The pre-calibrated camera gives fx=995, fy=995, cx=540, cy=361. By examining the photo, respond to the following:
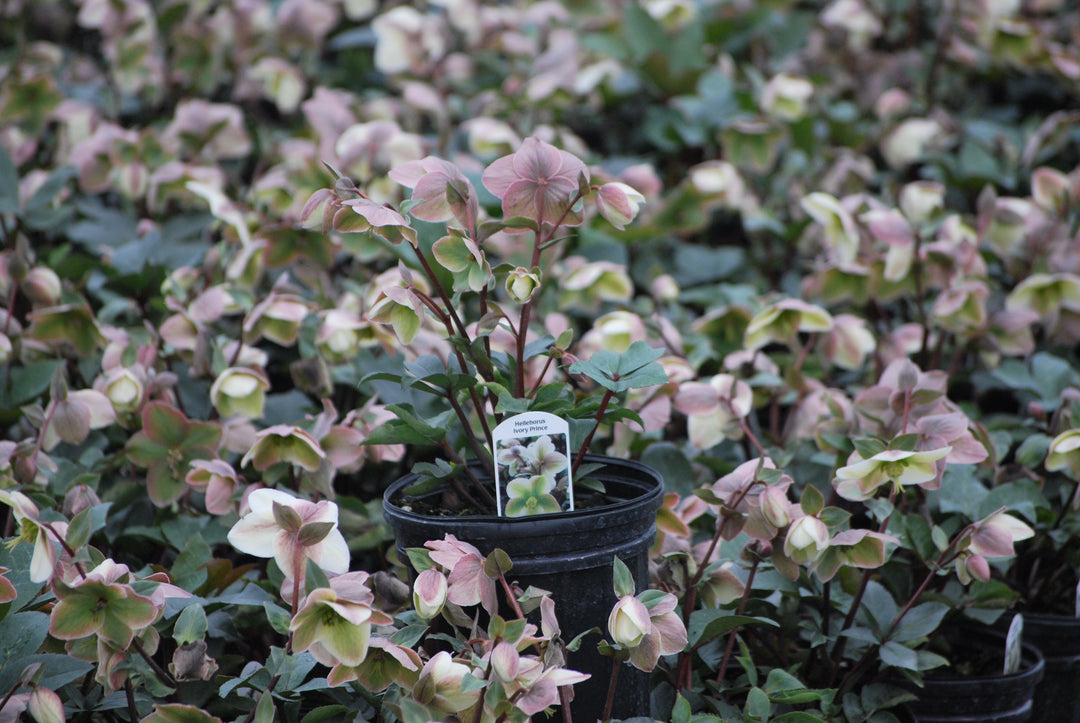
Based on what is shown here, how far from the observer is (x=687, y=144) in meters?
2.03

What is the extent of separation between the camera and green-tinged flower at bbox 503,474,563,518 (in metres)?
0.84

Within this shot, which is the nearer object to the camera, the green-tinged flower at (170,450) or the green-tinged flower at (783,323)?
Answer: the green-tinged flower at (170,450)

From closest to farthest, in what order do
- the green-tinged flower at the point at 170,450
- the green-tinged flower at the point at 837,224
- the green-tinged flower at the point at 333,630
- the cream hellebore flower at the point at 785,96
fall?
1. the green-tinged flower at the point at 333,630
2. the green-tinged flower at the point at 170,450
3. the green-tinged flower at the point at 837,224
4. the cream hellebore flower at the point at 785,96

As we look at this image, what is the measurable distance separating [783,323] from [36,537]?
0.89 m

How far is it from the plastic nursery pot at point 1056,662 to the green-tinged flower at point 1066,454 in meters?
0.17

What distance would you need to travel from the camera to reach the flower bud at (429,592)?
0.76 meters

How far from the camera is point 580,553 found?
828mm

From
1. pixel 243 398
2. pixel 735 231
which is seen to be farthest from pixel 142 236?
pixel 735 231

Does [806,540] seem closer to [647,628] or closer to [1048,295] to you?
[647,628]

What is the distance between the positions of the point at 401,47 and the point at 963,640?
1.48 meters

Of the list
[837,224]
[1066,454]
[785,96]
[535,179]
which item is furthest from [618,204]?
[785,96]

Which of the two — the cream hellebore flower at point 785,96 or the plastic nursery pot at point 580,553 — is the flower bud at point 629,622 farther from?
the cream hellebore flower at point 785,96

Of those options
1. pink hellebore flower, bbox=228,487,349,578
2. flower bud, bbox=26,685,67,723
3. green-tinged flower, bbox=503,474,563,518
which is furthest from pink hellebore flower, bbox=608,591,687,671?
flower bud, bbox=26,685,67,723

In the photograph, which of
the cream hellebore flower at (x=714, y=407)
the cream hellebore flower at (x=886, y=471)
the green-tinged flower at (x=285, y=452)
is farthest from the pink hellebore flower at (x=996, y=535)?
the green-tinged flower at (x=285, y=452)
